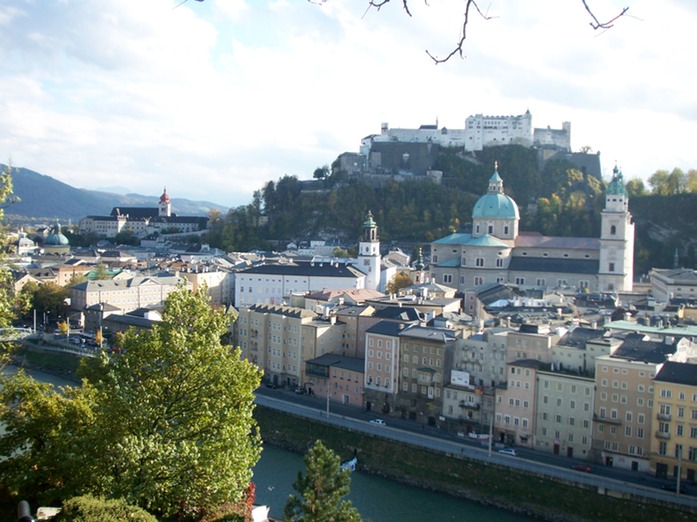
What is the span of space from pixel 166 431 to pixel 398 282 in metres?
26.6

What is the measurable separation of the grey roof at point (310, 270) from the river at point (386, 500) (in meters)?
15.8

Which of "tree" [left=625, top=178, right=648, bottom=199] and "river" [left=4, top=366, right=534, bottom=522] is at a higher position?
"tree" [left=625, top=178, right=648, bottom=199]

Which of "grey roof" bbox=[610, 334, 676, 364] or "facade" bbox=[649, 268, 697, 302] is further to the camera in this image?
"facade" bbox=[649, 268, 697, 302]

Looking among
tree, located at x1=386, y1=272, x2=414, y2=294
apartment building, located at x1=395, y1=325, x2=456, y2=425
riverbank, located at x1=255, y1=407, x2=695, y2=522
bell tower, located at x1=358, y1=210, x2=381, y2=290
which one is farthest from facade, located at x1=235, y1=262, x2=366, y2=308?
riverbank, located at x1=255, y1=407, x2=695, y2=522

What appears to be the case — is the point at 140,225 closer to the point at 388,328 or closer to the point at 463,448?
the point at 388,328

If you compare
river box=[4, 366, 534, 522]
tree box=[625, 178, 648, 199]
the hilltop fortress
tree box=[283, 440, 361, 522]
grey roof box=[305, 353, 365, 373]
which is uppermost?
the hilltop fortress

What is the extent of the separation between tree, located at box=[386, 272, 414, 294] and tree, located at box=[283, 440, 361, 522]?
22.3 meters

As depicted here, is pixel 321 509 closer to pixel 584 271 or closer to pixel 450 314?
pixel 450 314

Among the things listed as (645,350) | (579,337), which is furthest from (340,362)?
(645,350)

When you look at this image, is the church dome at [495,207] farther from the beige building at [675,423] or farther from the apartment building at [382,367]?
the beige building at [675,423]

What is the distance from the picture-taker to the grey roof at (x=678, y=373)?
15103mm

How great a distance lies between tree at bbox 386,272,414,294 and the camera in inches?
1312

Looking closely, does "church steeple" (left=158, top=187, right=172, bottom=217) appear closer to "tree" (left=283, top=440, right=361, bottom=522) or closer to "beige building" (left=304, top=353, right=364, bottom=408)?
"beige building" (left=304, top=353, right=364, bottom=408)

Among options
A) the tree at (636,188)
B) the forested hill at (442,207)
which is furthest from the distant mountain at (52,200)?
the tree at (636,188)
